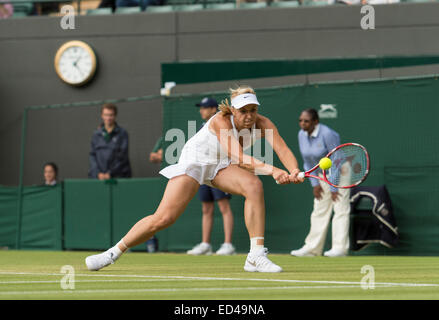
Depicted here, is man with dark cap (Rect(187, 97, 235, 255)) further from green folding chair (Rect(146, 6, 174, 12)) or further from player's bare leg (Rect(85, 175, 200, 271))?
green folding chair (Rect(146, 6, 174, 12))

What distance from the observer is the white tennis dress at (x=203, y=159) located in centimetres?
698

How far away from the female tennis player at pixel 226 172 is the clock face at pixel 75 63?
9.54 metres

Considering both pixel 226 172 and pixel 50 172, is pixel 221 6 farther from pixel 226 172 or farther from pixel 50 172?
pixel 226 172

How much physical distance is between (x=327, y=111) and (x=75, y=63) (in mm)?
6932

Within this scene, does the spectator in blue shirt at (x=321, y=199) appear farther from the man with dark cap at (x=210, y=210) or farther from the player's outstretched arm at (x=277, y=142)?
the player's outstretched arm at (x=277, y=142)

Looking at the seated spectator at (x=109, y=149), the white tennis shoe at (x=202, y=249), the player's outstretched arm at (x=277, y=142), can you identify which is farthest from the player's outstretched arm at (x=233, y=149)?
Answer: the seated spectator at (x=109, y=149)

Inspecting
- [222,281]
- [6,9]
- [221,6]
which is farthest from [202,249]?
[6,9]

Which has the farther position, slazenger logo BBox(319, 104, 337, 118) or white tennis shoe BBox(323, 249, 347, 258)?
slazenger logo BBox(319, 104, 337, 118)

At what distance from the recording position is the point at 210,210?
11055mm

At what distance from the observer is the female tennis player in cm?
684

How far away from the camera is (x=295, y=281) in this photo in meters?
6.13

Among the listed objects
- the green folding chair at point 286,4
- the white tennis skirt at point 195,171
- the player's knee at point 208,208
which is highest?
the green folding chair at point 286,4

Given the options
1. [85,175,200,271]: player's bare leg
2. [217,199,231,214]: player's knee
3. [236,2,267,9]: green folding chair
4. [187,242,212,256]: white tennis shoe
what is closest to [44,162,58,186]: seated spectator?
[187,242,212,256]: white tennis shoe

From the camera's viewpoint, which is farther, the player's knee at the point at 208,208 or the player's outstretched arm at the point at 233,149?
the player's knee at the point at 208,208
